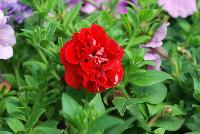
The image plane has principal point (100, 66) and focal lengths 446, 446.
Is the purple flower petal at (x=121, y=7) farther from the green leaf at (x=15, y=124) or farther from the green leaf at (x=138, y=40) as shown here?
the green leaf at (x=15, y=124)

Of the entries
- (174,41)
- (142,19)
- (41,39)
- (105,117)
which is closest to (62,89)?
(41,39)

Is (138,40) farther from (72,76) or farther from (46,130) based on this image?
(46,130)

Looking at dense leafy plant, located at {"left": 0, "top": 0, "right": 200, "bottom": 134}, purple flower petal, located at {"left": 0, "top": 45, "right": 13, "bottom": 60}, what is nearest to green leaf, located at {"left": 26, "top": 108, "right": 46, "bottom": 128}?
dense leafy plant, located at {"left": 0, "top": 0, "right": 200, "bottom": 134}

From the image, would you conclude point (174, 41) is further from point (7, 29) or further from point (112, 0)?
point (7, 29)

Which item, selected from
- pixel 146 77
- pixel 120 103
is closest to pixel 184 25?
pixel 146 77

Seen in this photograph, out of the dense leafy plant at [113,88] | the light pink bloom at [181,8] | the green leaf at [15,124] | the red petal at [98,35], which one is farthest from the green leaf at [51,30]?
the light pink bloom at [181,8]
